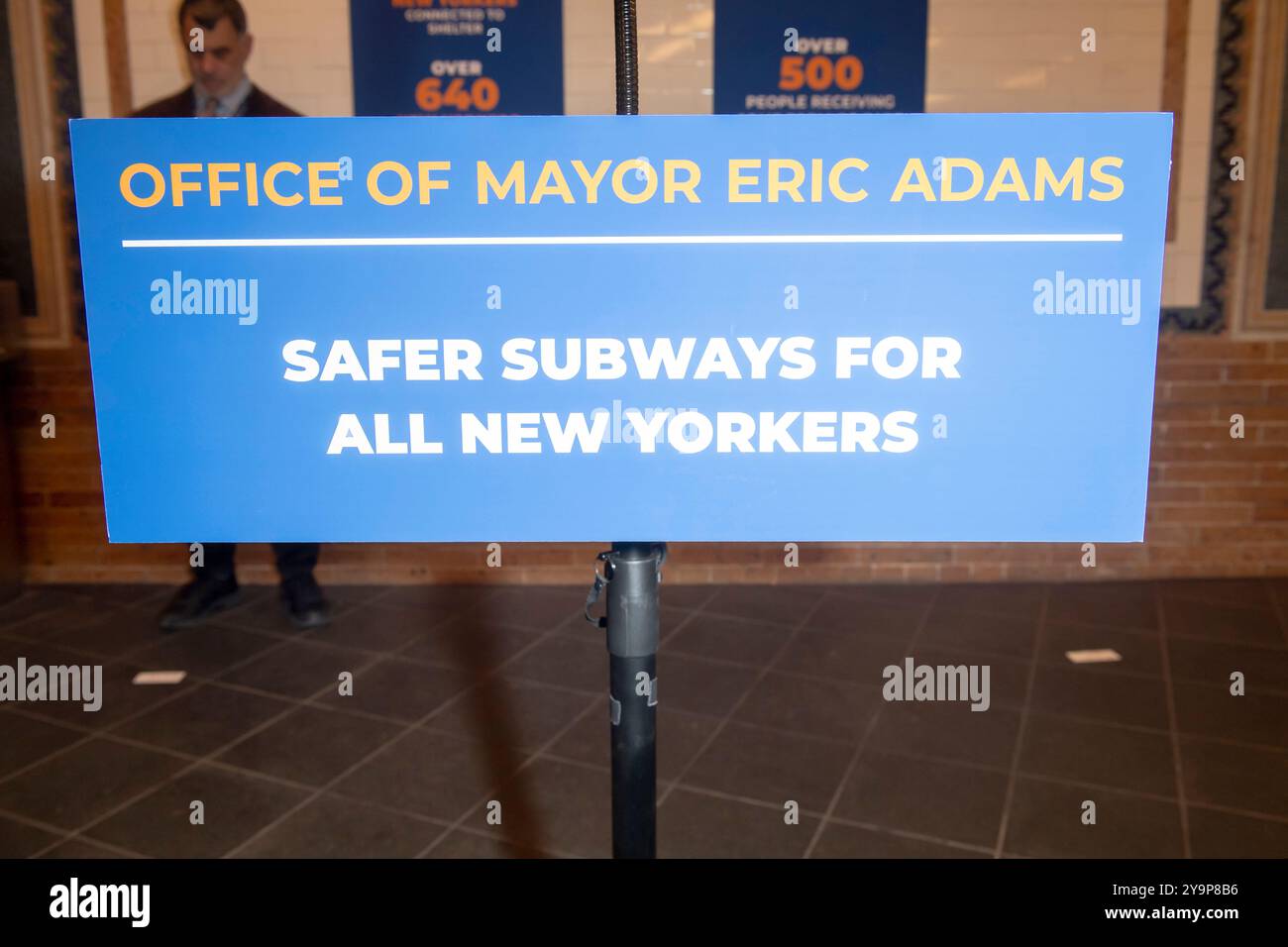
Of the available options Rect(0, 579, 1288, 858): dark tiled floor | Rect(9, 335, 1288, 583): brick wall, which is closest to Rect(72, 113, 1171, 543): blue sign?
Rect(0, 579, 1288, 858): dark tiled floor

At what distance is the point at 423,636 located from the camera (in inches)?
138

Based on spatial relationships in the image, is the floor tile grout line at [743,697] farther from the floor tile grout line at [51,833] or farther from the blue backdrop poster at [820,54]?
the blue backdrop poster at [820,54]

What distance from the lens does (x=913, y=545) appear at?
397 cm

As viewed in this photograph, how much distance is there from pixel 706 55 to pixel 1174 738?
2.64 meters

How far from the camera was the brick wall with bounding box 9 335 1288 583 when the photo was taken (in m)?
3.94

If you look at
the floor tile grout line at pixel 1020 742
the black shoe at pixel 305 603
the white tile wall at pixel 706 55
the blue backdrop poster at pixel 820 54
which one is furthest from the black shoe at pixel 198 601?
the floor tile grout line at pixel 1020 742

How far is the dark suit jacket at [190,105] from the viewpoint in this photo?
3.63 m

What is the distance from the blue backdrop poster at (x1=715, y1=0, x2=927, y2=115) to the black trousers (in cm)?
207

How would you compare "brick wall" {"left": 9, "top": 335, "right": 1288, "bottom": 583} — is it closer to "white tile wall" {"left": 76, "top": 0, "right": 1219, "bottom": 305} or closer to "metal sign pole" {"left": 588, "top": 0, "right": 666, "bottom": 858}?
"white tile wall" {"left": 76, "top": 0, "right": 1219, "bottom": 305}

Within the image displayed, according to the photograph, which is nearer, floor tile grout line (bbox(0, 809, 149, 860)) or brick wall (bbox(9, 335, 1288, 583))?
floor tile grout line (bbox(0, 809, 149, 860))

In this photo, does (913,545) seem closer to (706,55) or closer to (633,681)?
(706,55)

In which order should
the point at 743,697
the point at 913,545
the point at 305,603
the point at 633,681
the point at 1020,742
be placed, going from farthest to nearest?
the point at 913,545, the point at 305,603, the point at 743,697, the point at 1020,742, the point at 633,681

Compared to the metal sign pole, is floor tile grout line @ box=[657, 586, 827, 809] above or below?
below

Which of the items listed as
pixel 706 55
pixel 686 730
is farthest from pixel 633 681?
pixel 706 55
